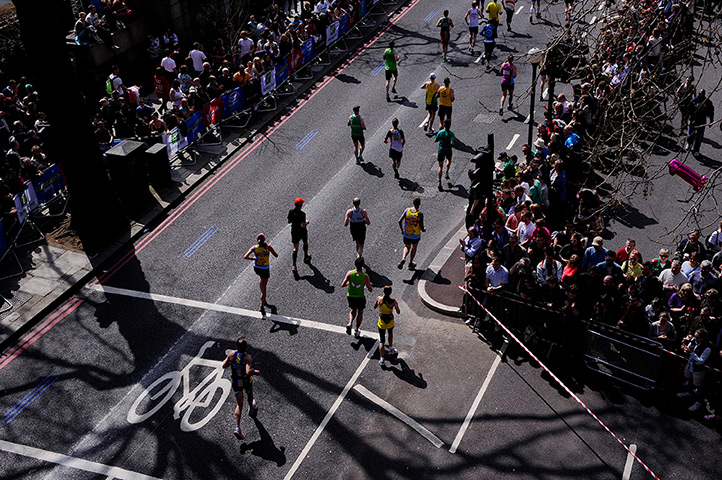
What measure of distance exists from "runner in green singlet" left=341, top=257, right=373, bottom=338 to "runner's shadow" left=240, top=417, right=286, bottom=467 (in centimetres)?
294

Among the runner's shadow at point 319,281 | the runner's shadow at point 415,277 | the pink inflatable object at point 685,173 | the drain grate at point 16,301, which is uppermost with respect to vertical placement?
the pink inflatable object at point 685,173

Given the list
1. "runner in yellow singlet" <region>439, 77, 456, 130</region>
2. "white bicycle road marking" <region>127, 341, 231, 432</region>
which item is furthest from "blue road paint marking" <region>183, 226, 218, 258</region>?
"runner in yellow singlet" <region>439, 77, 456, 130</region>

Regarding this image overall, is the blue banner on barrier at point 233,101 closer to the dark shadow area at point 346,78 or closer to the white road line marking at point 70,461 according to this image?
the dark shadow area at point 346,78

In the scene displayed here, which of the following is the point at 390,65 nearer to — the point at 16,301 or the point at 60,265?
the point at 60,265

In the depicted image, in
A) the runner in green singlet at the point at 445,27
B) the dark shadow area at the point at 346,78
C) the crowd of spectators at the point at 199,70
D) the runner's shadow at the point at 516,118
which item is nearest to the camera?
the crowd of spectators at the point at 199,70

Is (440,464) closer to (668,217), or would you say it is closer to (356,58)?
(668,217)

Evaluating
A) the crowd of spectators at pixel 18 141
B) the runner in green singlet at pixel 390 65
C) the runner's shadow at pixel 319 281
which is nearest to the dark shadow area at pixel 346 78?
the runner in green singlet at pixel 390 65

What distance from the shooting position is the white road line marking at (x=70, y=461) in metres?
11.9

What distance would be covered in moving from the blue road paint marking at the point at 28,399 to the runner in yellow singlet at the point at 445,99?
12380 millimetres

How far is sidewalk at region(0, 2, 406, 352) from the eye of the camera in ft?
51.4

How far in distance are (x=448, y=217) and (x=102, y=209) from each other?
8.53 meters

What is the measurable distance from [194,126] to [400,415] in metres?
12.3

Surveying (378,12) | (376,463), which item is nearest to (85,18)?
(378,12)

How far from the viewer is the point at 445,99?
21.2 metres
